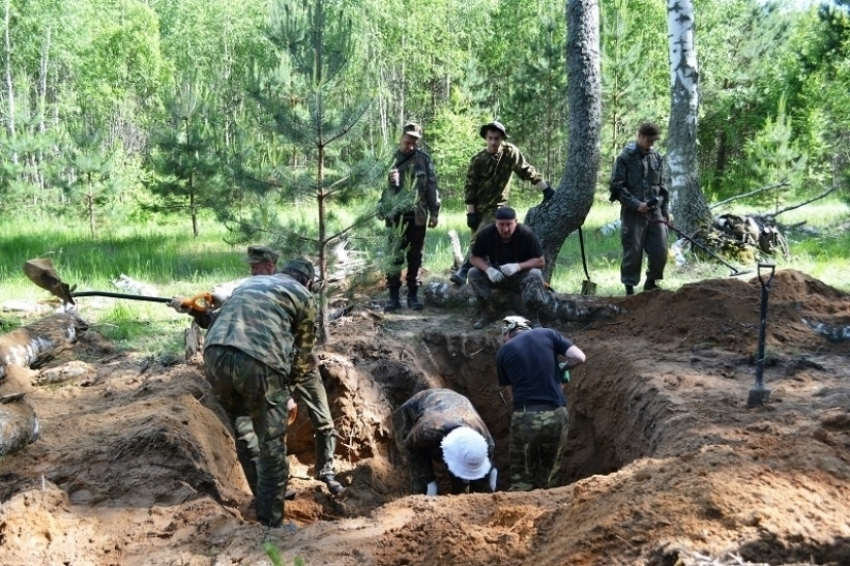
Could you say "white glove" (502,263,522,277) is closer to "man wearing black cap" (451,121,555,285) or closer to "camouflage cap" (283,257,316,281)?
"man wearing black cap" (451,121,555,285)

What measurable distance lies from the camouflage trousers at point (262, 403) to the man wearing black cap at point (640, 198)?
4.95m

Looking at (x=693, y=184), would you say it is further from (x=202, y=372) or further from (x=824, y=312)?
(x=202, y=372)

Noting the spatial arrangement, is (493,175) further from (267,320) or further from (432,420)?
(267,320)

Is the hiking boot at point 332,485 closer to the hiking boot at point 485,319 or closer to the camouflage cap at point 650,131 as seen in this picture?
the hiking boot at point 485,319

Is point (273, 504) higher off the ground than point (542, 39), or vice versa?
point (542, 39)

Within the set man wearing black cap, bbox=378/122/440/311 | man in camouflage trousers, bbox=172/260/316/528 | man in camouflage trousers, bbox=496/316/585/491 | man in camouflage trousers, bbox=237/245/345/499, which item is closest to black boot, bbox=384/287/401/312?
man wearing black cap, bbox=378/122/440/311

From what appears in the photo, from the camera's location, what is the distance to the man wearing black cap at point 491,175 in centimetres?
857

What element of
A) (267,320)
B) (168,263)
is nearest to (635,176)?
(267,320)

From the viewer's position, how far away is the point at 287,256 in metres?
7.19

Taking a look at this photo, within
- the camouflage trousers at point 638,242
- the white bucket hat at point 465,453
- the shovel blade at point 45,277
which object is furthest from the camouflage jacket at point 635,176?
the shovel blade at point 45,277

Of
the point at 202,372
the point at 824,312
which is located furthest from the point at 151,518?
the point at 824,312

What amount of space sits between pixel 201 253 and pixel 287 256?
8.38 m

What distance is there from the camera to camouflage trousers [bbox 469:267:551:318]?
7.88m

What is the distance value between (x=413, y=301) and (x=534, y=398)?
3687 mm
